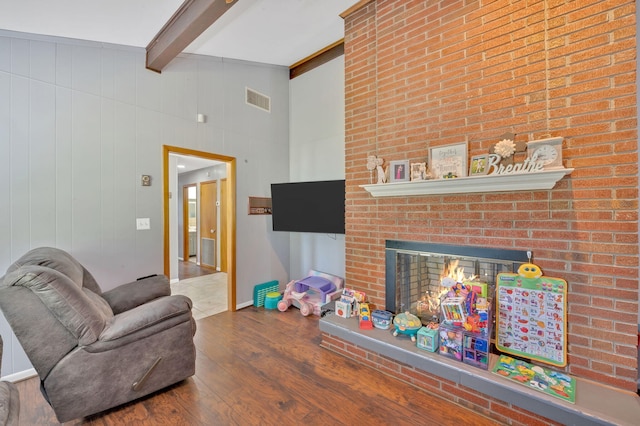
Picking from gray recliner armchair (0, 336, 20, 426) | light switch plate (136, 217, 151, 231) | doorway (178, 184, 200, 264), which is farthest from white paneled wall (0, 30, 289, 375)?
doorway (178, 184, 200, 264)

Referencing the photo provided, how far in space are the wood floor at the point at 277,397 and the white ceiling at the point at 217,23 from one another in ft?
9.21

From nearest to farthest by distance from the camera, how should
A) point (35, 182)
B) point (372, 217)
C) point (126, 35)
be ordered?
point (35, 182) < point (126, 35) < point (372, 217)

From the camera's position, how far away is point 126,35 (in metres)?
2.52

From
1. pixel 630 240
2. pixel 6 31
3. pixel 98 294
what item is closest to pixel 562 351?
pixel 630 240

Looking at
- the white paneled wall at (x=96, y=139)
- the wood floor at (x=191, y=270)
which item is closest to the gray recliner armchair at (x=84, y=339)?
the white paneled wall at (x=96, y=139)

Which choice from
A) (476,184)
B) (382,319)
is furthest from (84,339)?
(476,184)

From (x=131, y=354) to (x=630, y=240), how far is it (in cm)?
312

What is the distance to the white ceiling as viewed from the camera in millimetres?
2035

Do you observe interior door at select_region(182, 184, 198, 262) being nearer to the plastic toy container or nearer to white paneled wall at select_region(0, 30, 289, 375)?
white paneled wall at select_region(0, 30, 289, 375)

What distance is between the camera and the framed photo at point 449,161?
2129 mm

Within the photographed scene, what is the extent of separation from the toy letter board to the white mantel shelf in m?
0.62

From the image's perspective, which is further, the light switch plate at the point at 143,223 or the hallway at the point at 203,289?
A: the hallway at the point at 203,289

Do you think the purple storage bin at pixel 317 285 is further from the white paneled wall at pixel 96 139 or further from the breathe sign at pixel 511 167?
the breathe sign at pixel 511 167

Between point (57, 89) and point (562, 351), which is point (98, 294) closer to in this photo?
point (57, 89)
